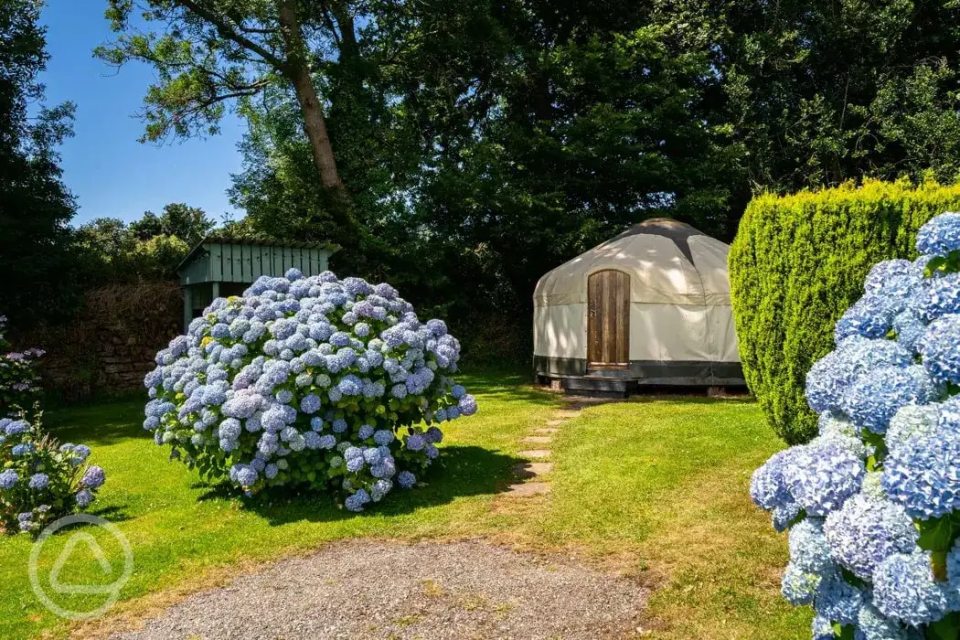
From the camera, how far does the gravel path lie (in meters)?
3.46

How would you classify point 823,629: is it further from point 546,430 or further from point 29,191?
point 29,191

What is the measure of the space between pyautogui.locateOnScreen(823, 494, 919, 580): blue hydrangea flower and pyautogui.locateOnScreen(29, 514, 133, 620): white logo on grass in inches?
154

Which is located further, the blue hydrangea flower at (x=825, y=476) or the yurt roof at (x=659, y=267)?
the yurt roof at (x=659, y=267)

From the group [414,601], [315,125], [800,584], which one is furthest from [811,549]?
[315,125]

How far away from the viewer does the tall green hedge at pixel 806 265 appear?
5.20m

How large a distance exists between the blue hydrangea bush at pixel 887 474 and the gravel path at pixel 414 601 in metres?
1.44

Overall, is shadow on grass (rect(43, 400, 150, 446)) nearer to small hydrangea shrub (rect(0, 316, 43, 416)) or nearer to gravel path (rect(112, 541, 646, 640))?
small hydrangea shrub (rect(0, 316, 43, 416))

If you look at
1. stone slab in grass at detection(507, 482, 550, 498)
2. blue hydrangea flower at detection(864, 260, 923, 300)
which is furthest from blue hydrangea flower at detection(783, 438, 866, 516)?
stone slab in grass at detection(507, 482, 550, 498)

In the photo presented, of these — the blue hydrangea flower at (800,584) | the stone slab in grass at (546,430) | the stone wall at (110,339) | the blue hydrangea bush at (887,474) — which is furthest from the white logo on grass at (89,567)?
the stone wall at (110,339)

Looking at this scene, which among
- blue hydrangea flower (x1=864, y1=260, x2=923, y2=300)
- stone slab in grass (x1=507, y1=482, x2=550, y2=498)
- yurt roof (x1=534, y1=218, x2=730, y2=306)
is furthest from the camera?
yurt roof (x1=534, y1=218, x2=730, y2=306)

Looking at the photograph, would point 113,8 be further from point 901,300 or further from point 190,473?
point 901,300

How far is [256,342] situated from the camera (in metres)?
5.79

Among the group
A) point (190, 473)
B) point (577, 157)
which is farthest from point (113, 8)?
point (190, 473)

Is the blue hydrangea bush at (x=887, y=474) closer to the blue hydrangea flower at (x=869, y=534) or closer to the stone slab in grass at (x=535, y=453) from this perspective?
the blue hydrangea flower at (x=869, y=534)
